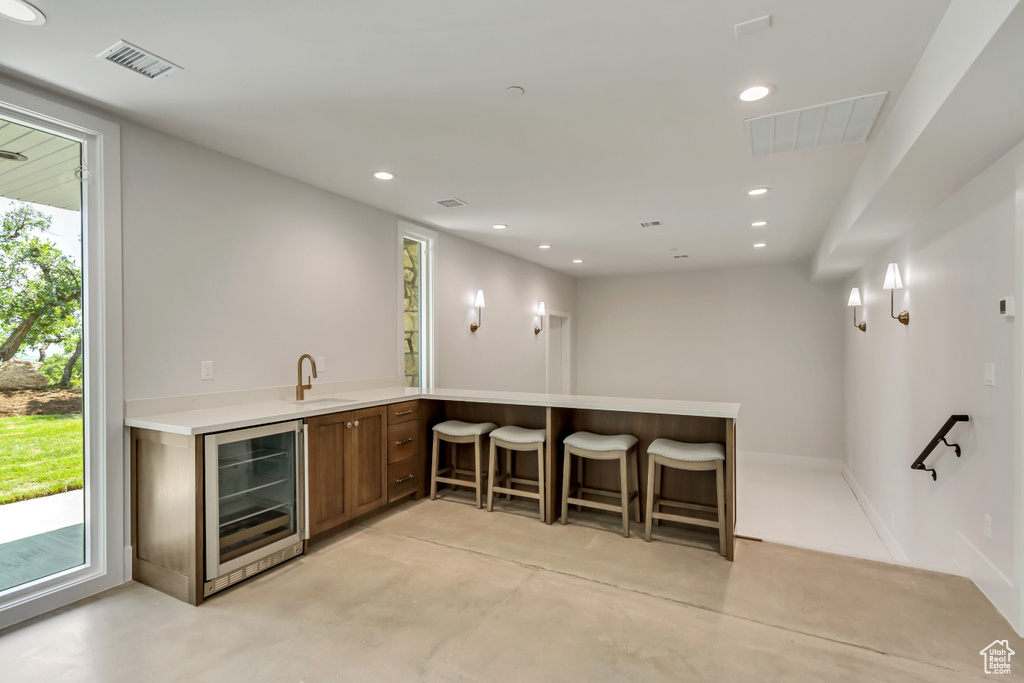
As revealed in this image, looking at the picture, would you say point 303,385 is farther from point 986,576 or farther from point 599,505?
point 986,576

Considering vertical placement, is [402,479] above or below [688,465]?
below

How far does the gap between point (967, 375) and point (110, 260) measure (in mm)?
4539

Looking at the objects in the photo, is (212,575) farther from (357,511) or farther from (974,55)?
(974,55)

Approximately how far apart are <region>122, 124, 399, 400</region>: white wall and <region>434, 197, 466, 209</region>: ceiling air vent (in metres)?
0.62

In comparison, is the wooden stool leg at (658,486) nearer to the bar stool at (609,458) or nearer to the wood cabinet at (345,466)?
the bar stool at (609,458)

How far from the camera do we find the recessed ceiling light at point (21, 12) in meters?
1.81

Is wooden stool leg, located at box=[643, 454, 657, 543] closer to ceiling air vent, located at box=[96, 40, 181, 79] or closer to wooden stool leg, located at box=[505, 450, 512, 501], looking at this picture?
wooden stool leg, located at box=[505, 450, 512, 501]

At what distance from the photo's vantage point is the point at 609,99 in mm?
2490

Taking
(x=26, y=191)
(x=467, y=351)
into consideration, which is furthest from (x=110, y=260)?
(x=467, y=351)

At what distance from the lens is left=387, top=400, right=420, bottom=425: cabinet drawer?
3758 millimetres

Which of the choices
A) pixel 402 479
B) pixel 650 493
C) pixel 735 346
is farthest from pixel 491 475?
pixel 735 346

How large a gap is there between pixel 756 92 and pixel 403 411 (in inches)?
118

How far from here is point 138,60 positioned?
2193 millimetres

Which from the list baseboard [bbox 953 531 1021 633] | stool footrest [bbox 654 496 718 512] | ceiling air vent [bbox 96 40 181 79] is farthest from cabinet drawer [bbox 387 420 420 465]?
baseboard [bbox 953 531 1021 633]
